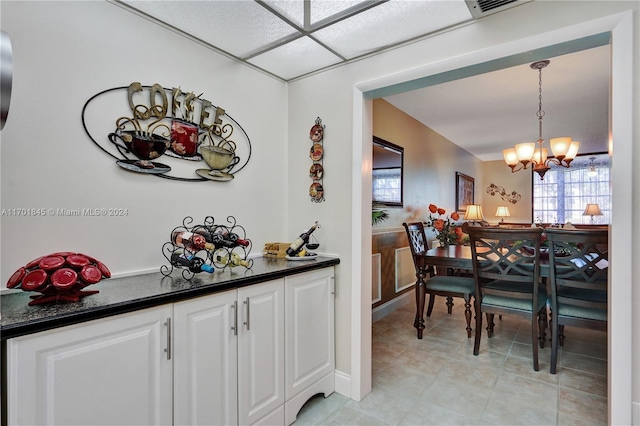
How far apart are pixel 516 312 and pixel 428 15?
229cm

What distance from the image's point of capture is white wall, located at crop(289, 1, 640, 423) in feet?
4.62

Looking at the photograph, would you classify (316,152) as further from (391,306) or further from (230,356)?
(391,306)

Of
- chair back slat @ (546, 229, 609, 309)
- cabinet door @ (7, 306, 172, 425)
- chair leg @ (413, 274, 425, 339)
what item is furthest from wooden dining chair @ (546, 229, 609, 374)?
cabinet door @ (7, 306, 172, 425)

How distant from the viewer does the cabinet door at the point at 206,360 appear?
1.39 meters

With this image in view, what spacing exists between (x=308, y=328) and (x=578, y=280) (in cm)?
199

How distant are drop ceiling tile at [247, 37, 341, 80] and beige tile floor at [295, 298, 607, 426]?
7.32 ft

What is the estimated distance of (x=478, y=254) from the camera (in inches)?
108

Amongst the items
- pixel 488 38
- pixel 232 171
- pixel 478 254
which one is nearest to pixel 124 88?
pixel 232 171

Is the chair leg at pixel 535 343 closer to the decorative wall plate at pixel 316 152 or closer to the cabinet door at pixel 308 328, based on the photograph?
the cabinet door at pixel 308 328

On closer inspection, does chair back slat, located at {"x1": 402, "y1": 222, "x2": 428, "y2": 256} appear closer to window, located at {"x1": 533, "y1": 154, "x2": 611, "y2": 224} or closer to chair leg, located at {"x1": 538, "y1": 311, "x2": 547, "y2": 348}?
chair leg, located at {"x1": 538, "y1": 311, "x2": 547, "y2": 348}

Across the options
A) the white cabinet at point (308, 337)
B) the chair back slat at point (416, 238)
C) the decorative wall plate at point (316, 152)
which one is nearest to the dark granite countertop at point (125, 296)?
the white cabinet at point (308, 337)

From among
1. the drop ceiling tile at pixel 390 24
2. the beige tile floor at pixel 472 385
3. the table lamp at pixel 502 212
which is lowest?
the beige tile floor at pixel 472 385

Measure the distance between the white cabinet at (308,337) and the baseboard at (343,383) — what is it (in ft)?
0.11

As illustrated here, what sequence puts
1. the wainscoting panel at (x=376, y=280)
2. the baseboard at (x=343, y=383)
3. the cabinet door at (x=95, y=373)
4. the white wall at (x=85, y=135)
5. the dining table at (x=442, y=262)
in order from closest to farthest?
the cabinet door at (x=95, y=373) < the white wall at (x=85, y=135) < the baseboard at (x=343, y=383) < the dining table at (x=442, y=262) < the wainscoting panel at (x=376, y=280)
